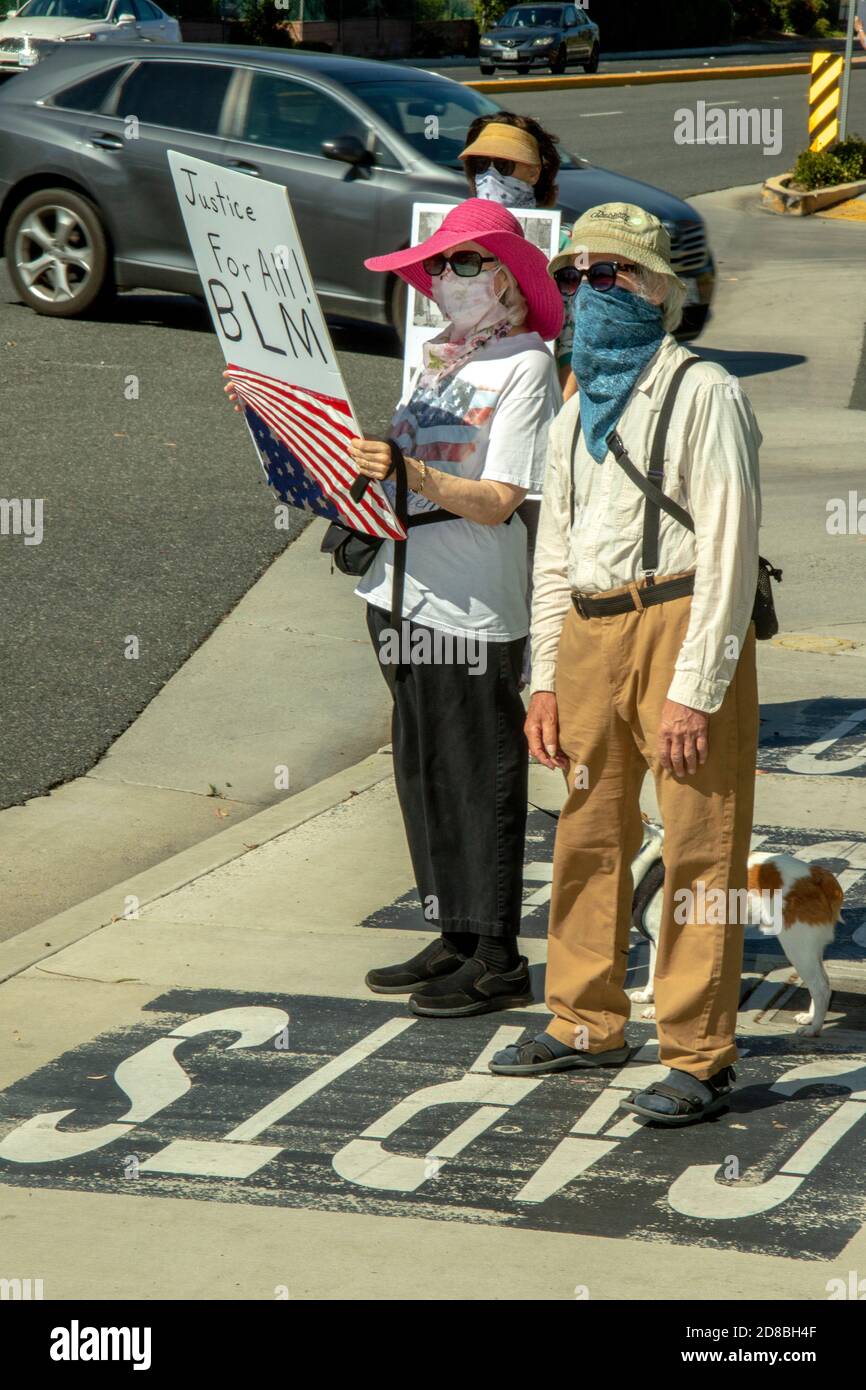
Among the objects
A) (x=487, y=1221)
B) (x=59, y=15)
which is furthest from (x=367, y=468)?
(x=59, y=15)

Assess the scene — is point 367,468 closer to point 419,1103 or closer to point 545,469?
point 545,469

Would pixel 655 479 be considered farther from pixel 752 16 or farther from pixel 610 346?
pixel 752 16

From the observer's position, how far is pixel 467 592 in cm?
441

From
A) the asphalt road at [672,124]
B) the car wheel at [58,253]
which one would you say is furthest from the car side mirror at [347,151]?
the asphalt road at [672,124]

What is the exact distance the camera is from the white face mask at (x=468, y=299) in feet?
14.0

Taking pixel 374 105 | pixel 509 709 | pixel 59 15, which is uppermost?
pixel 59 15

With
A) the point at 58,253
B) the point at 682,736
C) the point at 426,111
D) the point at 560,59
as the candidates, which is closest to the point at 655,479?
the point at 682,736

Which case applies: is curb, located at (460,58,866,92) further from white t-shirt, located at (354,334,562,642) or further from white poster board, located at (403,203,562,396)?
white t-shirt, located at (354,334,562,642)

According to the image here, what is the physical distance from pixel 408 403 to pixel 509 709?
79cm

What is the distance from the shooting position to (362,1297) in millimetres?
3266

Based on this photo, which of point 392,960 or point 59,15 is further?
point 59,15

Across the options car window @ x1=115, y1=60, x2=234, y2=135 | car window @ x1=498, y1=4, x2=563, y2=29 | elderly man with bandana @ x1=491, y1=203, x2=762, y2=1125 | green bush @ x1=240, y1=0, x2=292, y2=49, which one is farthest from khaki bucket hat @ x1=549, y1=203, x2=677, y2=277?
green bush @ x1=240, y1=0, x2=292, y2=49

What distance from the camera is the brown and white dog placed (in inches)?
170

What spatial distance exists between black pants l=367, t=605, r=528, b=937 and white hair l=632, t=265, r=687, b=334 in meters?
0.97
